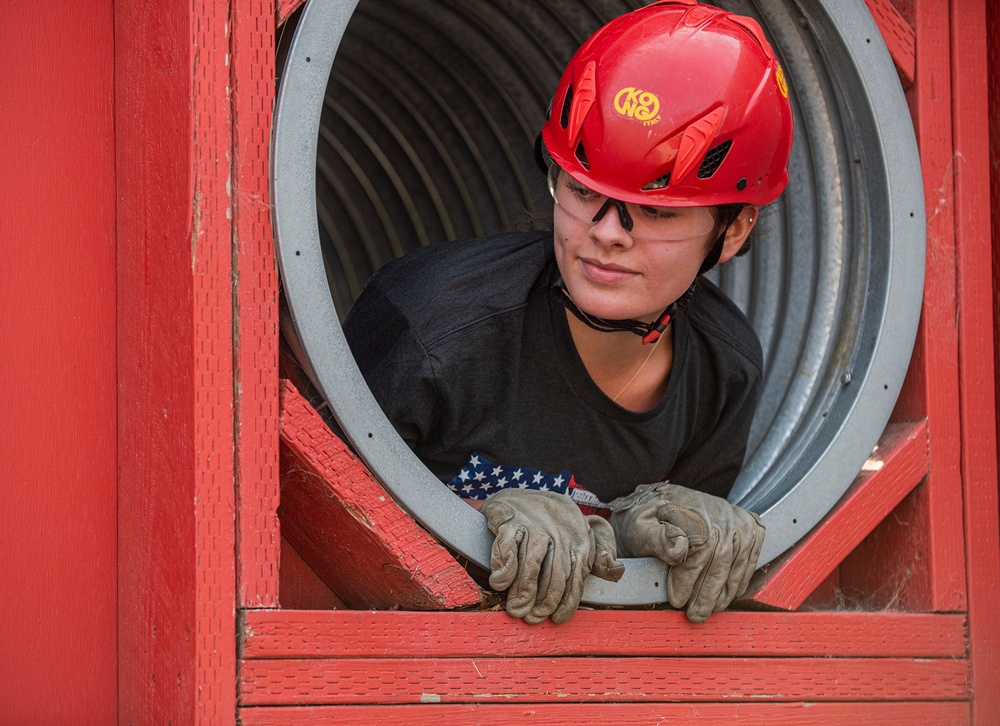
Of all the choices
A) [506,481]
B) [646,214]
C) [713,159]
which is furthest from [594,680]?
[713,159]

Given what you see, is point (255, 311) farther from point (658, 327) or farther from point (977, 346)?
point (977, 346)

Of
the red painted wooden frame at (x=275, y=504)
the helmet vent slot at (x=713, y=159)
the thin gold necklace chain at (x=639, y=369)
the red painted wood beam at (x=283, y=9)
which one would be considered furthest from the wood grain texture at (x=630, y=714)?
the red painted wood beam at (x=283, y=9)

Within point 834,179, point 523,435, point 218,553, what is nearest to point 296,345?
point 218,553

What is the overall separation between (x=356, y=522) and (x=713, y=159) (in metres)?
0.99

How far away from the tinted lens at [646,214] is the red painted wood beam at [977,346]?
29.4 inches

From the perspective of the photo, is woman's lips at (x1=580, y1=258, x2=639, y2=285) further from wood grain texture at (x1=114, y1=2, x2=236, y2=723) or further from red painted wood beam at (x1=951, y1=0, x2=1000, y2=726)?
red painted wood beam at (x1=951, y1=0, x2=1000, y2=726)

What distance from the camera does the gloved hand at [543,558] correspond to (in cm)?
230

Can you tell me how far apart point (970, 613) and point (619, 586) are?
0.89 meters

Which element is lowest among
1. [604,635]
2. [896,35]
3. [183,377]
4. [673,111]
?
[604,635]

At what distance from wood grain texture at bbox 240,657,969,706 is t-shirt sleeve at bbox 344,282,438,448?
20.7 inches

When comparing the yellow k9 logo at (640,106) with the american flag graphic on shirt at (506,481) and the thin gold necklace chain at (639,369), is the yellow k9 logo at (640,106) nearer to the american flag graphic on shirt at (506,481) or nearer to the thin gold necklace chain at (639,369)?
the thin gold necklace chain at (639,369)

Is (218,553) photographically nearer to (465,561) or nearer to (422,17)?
(465,561)

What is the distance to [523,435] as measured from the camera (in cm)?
276

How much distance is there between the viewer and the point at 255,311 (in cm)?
219
